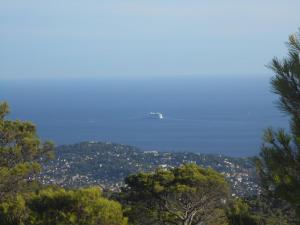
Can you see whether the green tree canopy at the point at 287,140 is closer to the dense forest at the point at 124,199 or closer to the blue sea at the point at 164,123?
the dense forest at the point at 124,199

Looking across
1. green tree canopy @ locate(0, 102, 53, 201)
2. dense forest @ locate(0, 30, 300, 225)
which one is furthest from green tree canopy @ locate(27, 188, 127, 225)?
green tree canopy @ locate(0, 102, 53, 201)

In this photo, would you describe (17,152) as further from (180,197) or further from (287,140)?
(287,140)

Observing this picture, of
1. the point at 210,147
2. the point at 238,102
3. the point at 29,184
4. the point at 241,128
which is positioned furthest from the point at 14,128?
the point at 238,102

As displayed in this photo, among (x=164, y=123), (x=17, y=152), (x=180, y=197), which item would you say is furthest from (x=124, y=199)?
(x=164, y=123)

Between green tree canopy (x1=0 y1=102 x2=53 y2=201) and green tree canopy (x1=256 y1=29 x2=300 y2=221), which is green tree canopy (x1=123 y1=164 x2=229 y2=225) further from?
green tree canopy (x1=256 y1=29 x2=300 y2=221)

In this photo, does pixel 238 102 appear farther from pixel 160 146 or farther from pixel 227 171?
pixel 227 171

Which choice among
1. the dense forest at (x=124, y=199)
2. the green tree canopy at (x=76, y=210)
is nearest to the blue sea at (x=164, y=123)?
the dense forest at (x=124, y=199)
